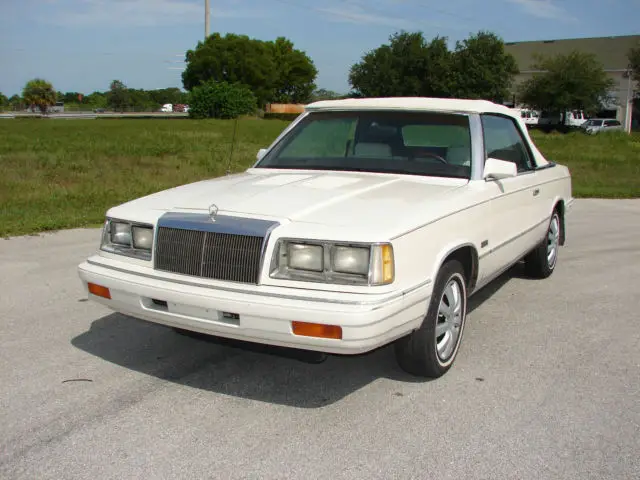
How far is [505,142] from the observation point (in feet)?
18.4

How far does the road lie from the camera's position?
313cm

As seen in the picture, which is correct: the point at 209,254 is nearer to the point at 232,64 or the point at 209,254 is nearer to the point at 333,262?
the point at 333,262

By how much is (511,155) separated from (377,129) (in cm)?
123

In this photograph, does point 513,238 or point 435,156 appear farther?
point 513,238

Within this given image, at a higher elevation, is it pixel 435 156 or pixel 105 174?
pixel 435 156

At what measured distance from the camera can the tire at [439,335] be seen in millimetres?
3883

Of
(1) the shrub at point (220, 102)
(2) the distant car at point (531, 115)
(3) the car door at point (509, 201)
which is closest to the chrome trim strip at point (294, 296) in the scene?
(3) the car door at point (509, 201)

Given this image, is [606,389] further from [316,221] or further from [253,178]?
[253,178]

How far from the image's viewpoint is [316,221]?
357 centimetres

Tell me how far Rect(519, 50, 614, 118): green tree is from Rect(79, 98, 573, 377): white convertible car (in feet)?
172

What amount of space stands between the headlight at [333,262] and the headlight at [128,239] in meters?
0.87

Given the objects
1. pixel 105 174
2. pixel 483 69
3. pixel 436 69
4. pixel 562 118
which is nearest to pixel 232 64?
pixel 436 69

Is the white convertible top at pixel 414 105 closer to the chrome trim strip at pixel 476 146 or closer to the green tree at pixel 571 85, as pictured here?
the chrome trim strip at pixel 476 146

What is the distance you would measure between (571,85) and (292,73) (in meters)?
51.4
